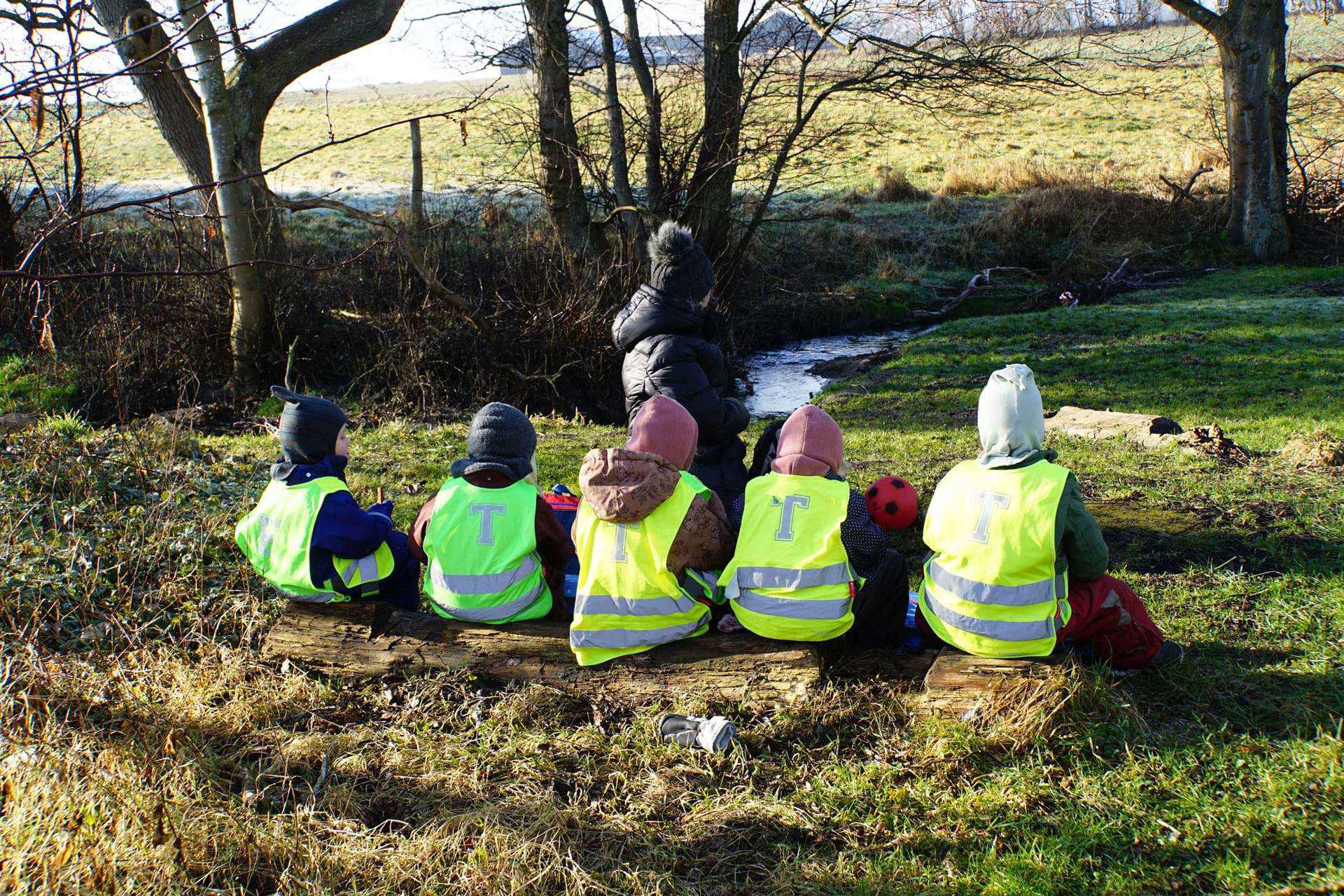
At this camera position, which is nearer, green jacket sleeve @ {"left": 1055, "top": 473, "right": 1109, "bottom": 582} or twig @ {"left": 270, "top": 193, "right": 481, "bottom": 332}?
green jacket sleeve @ {"left": 1055, "top": 473, "right": 1109, "bottom": 582}

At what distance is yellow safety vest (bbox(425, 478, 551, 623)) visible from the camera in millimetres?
3982

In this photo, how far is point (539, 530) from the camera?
4121 millimetres

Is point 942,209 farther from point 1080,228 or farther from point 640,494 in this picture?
point 640,494

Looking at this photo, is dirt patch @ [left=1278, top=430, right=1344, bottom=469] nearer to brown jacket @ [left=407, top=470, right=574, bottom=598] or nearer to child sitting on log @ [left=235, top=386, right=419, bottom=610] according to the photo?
brown jacket @ [left=407, top=470, right=574, bottom=598]

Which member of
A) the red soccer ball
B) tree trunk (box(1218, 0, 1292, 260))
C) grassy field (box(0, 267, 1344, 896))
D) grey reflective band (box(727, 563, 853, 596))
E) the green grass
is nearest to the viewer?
grassy field (box(0, 267, 1344, 896))

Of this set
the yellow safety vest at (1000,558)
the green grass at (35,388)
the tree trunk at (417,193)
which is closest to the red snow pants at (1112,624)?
the yellow safety vest at (1000,558)

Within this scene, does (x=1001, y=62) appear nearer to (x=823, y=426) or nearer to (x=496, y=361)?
(x=496, y=361)

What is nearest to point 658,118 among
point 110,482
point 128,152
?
point 110,482

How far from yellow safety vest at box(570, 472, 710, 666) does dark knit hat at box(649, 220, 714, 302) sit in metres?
1.76

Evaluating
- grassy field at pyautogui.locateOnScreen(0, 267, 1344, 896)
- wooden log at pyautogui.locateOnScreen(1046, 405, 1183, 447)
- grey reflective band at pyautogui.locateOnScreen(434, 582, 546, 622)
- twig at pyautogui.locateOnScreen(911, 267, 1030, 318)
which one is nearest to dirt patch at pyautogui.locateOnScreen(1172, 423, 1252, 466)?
wooden log at pyautogui.locateOnScreen(1046, 405, 1183, 447)

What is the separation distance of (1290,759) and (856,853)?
1.56m

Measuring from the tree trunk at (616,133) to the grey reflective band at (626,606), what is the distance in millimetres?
8600

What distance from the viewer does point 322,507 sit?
405 cm

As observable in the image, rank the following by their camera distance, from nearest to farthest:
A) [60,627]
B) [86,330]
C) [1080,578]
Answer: [1080,578]
[60,627]
[86,330]
